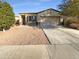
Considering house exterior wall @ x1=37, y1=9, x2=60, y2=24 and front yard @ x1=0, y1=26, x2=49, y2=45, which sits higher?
house exterior wall @ x1=37, y1=9, x2=60, y2=24

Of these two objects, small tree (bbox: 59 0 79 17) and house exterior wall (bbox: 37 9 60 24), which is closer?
small tree (bbox: 59 0 79 17)

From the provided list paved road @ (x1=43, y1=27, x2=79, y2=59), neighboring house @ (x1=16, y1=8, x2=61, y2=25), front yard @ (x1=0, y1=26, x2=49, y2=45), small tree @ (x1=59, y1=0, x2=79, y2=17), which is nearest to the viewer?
paved road @ (x1=43, y1=27, x2=79, y2=59)

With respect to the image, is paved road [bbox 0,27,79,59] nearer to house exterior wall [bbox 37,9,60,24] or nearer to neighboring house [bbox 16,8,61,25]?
neighboring house [bbox 16,8,61,25]

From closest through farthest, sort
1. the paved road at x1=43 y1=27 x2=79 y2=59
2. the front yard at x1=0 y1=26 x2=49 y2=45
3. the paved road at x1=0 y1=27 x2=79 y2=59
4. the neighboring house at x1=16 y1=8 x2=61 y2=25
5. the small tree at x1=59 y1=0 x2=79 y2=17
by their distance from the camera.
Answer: the paved road at x1=0 y1=27 x2=79 y2=59
the paved road at x1=43 y1=27 x2=79 y2=59
the front yard at x1=0 y1=26 x2=49 y2=45
the small tree at x1=59 y1=0 x2=79 y2=17
the neighboring house at x1=16 y1=8 x2=61 y2=25

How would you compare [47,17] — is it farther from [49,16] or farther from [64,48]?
[64,48]

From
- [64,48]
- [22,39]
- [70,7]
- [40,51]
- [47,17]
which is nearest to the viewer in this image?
[40,51]

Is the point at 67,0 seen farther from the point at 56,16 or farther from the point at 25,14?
the point at 25,14

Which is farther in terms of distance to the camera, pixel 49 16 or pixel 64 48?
pixel 49 16

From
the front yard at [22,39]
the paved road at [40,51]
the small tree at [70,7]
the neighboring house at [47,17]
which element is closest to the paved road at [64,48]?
the paved road at [40,51]

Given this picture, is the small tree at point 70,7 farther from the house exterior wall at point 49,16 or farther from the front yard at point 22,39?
the house exterior wall at point 49,16

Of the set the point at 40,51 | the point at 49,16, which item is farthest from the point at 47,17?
the point at 40,51

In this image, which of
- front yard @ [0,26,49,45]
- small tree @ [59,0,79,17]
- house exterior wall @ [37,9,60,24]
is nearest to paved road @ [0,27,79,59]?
front yard @ [0,26,49,45]

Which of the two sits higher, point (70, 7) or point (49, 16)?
point (70, 7)

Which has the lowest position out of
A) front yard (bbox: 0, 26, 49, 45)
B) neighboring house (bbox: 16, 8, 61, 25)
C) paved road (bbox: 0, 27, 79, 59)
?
paved road (bbox: 0, 27, 79, 59)
